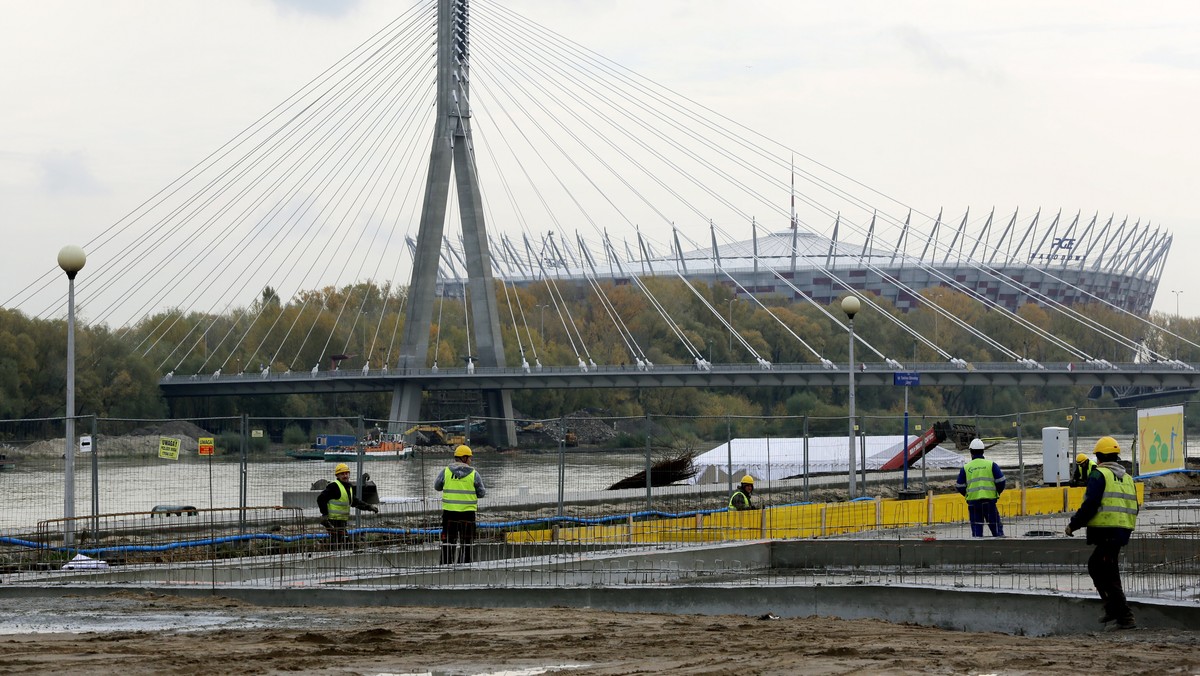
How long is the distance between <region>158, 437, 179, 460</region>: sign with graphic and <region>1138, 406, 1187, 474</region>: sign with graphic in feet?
47.7

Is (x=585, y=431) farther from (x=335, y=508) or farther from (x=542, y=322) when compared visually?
(x=542, y=322)

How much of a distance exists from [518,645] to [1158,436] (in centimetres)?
1707

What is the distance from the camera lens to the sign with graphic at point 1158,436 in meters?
23.3

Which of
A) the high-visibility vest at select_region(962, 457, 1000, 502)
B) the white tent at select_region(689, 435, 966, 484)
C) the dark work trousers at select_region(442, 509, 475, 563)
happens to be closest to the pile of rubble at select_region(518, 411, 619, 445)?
the white tent at select_region(689, 435, 966, 484)

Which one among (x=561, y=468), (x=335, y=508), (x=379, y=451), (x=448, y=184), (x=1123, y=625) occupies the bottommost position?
(x=1123, y=625)

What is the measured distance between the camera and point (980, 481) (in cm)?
1745

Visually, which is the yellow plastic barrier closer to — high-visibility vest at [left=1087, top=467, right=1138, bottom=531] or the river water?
the river water

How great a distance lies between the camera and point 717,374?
62.1 metres

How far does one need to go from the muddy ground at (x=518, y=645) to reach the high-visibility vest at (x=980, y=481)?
7.45 m

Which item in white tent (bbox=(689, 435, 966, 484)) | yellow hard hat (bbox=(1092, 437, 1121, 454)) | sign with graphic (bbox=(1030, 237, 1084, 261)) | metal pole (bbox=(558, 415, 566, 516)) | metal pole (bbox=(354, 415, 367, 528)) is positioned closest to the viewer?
yellow hard hat (bbox=(1092, 437, 1121, 454))

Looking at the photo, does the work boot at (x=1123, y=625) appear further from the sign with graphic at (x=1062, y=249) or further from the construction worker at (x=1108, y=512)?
the sign with graphic at (x=1062, y=249)

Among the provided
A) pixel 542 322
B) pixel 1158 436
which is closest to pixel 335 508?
pixel 1158 436

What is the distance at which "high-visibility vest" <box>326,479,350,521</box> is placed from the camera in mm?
15492

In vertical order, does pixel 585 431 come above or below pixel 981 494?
above
